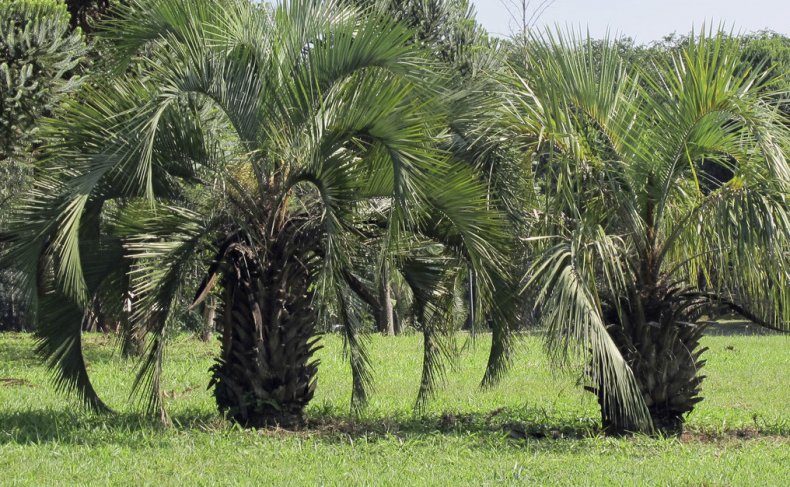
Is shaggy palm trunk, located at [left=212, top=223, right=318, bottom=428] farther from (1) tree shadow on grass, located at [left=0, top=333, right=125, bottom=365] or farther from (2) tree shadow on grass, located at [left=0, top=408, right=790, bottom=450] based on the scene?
(1) tree shadow on grass, located at [left=0, top=333, right=125, bottom=365]

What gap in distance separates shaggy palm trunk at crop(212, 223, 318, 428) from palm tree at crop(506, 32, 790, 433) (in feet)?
6.77

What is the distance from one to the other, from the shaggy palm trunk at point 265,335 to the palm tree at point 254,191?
1 centimetres

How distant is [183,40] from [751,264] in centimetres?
475

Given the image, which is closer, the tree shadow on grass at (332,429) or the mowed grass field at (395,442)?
the mowed grass field at (395,442)

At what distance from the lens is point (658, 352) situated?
8141 mm

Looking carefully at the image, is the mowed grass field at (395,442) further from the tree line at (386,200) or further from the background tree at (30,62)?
the background tree at (30,62)

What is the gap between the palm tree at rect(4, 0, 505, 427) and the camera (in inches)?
295

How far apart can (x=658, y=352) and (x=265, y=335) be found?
10.6 ft

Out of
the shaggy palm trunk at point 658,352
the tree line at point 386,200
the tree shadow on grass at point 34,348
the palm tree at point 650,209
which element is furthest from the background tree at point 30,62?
the shaggy palm trunk at point 658,352

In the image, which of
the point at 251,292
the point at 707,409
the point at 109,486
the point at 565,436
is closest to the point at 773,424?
the point at 707,409

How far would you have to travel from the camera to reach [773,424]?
30.8 ft

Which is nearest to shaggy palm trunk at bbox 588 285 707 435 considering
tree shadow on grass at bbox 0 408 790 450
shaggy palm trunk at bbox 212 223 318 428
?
tree shadow on grass at bbox 0 408 790 450

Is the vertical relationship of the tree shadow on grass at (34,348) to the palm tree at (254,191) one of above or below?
below

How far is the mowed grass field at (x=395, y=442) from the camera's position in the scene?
6531 millimetres
